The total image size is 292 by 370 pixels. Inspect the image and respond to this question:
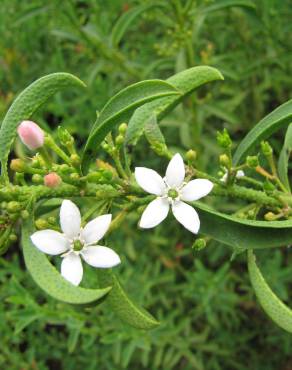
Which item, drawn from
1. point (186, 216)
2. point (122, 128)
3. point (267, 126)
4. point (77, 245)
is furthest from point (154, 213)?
point (267, 126)

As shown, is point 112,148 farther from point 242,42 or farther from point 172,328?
point 242,42

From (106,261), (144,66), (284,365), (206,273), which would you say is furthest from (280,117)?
(284,365)

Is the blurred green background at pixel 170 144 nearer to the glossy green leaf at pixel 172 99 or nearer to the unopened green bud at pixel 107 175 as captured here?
the glossy green leaf at pixel 172 99

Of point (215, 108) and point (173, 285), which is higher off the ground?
point (215, 108)

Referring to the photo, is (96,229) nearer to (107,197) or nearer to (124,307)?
(107,197)

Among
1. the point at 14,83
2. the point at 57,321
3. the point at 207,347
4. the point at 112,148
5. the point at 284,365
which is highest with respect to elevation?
the point at 112,148
